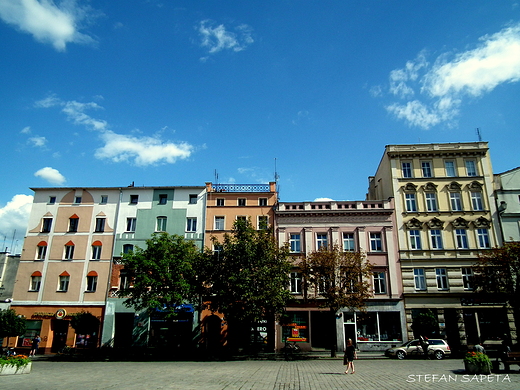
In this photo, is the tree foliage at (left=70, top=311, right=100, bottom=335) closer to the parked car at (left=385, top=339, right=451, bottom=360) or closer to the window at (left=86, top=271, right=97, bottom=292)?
the window at (left=86, top=271, right=97, bottom=292)

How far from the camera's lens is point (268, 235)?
31.1m

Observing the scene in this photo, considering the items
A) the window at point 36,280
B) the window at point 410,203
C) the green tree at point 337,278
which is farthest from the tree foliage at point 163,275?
the window at point 410,203

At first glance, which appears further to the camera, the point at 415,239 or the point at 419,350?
the point at 415,239

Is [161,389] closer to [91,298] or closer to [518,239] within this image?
[91,298]

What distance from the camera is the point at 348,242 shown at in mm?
37469

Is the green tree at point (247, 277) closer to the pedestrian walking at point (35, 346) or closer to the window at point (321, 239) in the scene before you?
the window at point (321, 239)

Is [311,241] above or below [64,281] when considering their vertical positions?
above

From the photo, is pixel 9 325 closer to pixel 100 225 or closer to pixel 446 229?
pixel 100 225

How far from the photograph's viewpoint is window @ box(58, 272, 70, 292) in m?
38.0

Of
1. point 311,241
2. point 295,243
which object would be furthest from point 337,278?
point 295,243

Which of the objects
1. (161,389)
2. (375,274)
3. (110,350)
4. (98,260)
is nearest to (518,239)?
(375,274)

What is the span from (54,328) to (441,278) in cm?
3714

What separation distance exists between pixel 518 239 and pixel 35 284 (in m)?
47.1

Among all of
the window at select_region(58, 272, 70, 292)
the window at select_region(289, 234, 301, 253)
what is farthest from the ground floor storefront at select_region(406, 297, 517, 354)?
the window at select_region(58, 272, 70, 292)
